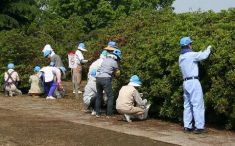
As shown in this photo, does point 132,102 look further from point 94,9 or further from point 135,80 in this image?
point 94,9

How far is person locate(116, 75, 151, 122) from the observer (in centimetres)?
1225

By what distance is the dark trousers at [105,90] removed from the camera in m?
13.0

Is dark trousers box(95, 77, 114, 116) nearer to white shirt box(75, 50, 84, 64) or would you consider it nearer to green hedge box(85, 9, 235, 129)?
green hedge box(85, 9, 235, 129)

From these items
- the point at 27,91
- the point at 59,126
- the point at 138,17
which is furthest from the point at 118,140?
the point at 27,91

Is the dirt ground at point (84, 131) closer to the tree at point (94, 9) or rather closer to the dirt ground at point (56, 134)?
the dirt ground at point (56, 134)

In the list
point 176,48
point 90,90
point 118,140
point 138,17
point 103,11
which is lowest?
point 118,140

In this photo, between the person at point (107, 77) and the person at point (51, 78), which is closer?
the person at point (107, 77)

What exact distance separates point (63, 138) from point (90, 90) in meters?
3.87

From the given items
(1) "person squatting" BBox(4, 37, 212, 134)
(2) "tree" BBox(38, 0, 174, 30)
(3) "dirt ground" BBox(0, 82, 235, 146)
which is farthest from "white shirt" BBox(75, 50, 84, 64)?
(2) "tree" BBox(38, 0, 174, 30)

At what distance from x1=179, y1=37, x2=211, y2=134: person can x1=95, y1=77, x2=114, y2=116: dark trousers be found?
2.47 meters

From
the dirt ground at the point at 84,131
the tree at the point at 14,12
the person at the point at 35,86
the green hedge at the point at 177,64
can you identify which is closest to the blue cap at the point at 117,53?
the green hedge at the point at 177,64

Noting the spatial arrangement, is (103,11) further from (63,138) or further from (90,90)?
(63,138)

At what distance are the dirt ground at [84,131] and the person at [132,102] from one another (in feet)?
0.68

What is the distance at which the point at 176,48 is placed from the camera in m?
12.0
